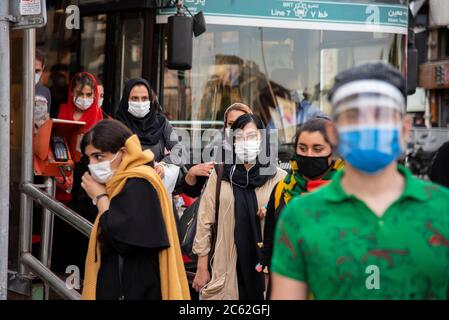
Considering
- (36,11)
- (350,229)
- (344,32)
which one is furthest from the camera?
(344,32)

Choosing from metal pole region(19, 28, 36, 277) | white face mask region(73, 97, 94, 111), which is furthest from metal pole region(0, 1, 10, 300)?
white face mask region(73, 97, 94, 111)

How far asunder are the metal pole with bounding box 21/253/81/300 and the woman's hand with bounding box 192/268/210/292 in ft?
2.62

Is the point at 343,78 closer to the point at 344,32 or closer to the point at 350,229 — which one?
the point at 350,229

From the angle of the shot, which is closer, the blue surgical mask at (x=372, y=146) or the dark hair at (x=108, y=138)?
the blue surgical mask at (x=372, y=146)

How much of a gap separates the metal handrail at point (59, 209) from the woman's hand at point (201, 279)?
89 centimetres

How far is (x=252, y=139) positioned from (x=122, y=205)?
1.85 m

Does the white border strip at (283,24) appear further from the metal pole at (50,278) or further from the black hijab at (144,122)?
the metal pole at (50,278)

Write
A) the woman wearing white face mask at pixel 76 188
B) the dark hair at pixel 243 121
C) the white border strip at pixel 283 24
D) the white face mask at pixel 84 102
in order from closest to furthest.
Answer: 1. the dark hair at pixel 243 121
2. the woman wearing white face mask at pixel 76 188
3. the white face mask at pixel 84 102
4. the white border strip at pixel 283 24

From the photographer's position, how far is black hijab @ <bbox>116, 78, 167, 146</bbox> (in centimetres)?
619

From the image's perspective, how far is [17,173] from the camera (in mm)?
5809

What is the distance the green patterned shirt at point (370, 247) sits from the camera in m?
2.46

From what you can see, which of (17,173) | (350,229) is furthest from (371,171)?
(17,173)

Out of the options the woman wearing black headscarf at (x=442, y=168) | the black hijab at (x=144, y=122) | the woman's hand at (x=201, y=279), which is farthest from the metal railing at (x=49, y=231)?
the woman wearing black headscarf at (x=442, y=168)
